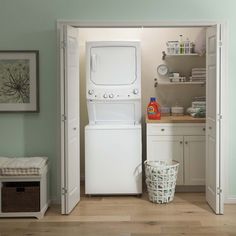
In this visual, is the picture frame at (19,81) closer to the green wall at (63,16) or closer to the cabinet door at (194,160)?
the green wall at (63,16)

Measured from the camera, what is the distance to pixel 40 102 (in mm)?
4609

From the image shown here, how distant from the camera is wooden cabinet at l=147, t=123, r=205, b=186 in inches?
202

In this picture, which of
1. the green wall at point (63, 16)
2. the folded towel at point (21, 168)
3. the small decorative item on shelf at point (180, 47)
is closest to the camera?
the folded towel at point (21, 168)

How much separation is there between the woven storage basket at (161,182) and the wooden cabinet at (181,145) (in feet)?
1.19

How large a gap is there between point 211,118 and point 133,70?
1.22 meters

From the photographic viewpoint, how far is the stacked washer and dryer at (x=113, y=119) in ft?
16.3

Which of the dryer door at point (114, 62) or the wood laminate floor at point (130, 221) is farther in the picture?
the dryer door at point (114, 62)

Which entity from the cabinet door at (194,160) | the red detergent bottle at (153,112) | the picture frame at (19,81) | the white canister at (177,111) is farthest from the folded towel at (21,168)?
the white canister at (177,111)

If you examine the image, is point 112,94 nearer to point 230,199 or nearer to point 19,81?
point 19,81

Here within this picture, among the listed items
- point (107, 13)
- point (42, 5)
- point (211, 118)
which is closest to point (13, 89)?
point (42, 5)

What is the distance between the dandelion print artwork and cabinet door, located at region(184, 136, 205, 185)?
1.99 m

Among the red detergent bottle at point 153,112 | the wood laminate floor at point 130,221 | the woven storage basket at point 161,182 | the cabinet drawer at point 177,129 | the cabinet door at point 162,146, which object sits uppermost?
the red detergent bottle at point 153,112

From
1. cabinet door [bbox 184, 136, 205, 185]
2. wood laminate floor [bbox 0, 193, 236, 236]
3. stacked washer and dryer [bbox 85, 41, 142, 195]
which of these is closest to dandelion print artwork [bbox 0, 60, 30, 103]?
stacked washer and dryer [bbox 85, 41, 142, 195]

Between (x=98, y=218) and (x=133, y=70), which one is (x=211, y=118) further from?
(x=98, y=218)
